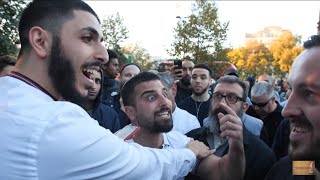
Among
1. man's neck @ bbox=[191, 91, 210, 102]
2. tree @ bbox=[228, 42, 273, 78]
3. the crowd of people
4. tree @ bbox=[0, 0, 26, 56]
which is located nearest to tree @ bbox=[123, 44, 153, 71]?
tree @ bbox=[228, 42, 273, 78]

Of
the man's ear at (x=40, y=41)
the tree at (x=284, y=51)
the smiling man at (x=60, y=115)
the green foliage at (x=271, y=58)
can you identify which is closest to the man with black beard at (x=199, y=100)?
the smiling man at (x=60, y=115)

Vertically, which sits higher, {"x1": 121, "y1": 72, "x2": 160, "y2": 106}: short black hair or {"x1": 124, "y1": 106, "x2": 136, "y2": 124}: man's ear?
{"x1": 121, "y1": 72, "x2": 160, "y2": 106}: short black hair

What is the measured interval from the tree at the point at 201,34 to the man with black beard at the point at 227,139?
20.5 meters

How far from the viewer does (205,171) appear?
2.37m

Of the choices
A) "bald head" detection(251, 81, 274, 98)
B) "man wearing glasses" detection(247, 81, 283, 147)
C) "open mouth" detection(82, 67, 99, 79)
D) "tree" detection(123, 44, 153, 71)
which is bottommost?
"tree" detection(123, 44, 153, 71)

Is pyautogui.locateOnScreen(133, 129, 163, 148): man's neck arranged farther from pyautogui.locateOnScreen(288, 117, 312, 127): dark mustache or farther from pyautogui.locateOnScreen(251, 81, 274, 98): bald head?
pyautogui.locateOnScreen(251, 81, 274, 98): bald head

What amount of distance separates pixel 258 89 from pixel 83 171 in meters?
4.65

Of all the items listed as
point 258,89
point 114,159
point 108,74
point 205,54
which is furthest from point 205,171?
point 205,54

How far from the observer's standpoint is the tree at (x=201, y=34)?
24359 millimetres

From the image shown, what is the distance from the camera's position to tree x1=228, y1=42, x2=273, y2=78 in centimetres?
6188

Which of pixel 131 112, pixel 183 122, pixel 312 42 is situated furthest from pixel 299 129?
pixel 183 122

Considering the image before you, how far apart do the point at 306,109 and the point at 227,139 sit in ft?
4.23

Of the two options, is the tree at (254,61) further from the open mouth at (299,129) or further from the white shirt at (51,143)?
the white shirt at (51,143)

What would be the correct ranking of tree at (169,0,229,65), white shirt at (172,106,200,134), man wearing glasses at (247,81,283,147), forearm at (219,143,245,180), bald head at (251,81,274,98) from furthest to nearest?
tree at (169,0,229,65) → bald head at (251,81,274,98) → man wearing glasses at (247,81,283,147) → white shirt at (172,106,200,134) → forearm at (219,143,245,180)
